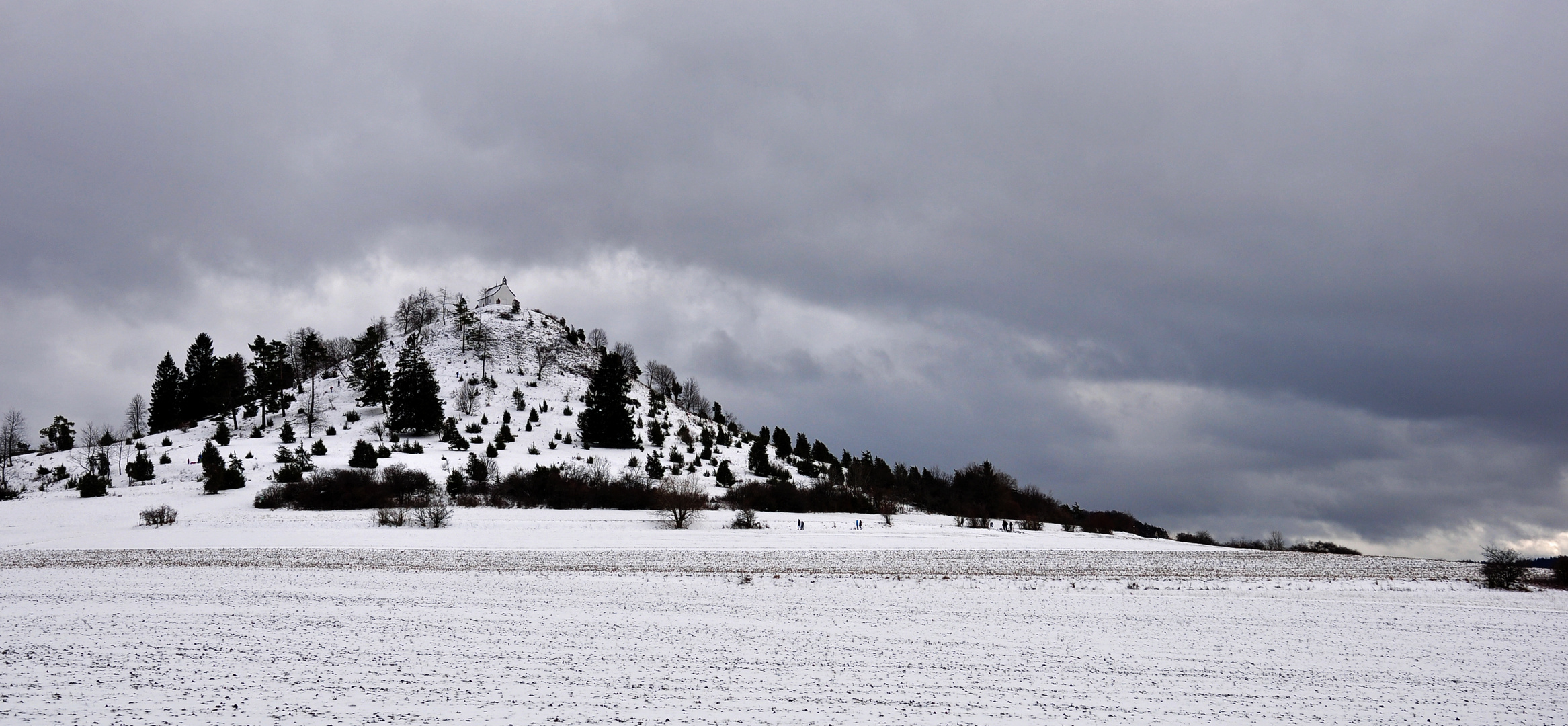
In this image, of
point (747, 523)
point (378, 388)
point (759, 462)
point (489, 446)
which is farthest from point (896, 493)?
point (378, 388)

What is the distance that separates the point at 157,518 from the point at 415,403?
27931 millimetres

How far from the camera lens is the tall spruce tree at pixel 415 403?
196 feet

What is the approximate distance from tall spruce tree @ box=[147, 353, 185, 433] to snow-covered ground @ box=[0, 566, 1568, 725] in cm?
6348

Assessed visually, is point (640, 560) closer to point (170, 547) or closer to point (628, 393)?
point (170, 547)

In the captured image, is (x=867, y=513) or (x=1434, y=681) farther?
(x=867, y=513)

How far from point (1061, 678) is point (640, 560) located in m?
15.3

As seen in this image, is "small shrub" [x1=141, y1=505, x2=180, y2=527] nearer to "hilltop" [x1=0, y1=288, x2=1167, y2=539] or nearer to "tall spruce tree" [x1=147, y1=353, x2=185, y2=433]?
"hilltop" [x1=0, y1=288, x2=1167, y2=539]

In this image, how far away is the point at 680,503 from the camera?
37406 millimetres

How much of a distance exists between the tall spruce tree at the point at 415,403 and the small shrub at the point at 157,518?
26.9 m

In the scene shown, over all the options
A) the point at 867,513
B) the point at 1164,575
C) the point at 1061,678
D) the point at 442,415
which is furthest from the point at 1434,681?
the point at 442,415

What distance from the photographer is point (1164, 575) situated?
22844 mm

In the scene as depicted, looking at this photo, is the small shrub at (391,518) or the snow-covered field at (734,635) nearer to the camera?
the snow-covered field at (734,635)

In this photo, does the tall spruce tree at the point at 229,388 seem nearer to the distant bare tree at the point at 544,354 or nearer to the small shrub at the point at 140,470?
the small shrub at the point at 140,470

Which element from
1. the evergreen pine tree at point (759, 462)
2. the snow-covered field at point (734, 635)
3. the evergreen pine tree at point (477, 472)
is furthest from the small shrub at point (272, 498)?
the evergreen pine tree at point (759, 462)
